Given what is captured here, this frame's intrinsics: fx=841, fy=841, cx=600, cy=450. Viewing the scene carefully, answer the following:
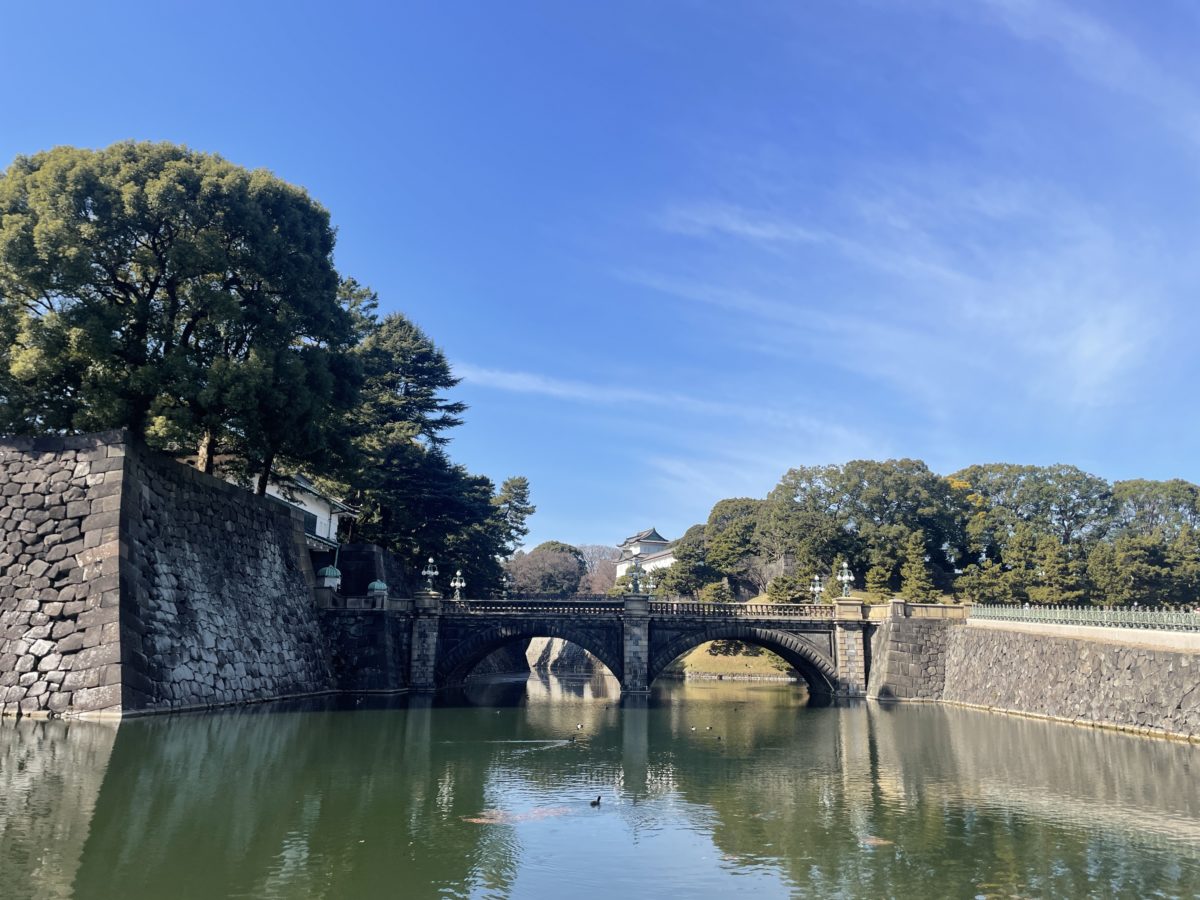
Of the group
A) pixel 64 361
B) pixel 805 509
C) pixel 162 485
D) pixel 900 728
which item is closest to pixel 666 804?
pixel 900 728

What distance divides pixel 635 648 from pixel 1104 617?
20.7 metres

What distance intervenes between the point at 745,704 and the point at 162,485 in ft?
94.2

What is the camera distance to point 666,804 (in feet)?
55.8

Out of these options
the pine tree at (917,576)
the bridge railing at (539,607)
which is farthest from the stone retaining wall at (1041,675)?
the pine tree at (917,576)

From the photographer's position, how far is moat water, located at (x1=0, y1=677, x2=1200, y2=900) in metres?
11.2

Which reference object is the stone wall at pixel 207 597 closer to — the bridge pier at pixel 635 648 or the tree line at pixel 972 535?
the bridge pier at pixel 635 648

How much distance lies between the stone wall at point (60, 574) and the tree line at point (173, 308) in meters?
2.20

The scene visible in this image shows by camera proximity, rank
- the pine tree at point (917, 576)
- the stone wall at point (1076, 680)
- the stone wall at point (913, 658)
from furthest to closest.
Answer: the pine tree at point (917, 576) < the stone wall at point (913, 658) < the stone wall at point (1076, 680)

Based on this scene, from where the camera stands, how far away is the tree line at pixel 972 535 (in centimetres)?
5881

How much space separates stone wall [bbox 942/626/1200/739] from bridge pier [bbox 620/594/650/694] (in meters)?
14.4

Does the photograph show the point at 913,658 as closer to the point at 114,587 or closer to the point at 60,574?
the point at 114,587

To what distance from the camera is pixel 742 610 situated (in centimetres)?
4288

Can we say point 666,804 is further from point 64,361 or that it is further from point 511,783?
point 64,361

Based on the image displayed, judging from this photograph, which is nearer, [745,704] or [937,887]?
[937,887]
